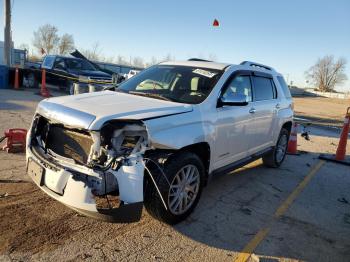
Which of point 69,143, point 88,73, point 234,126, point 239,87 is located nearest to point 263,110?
point 239,87

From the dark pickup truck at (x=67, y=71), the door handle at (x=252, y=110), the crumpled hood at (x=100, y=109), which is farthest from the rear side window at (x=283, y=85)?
the dark pickup truck at (x=67, y=71)

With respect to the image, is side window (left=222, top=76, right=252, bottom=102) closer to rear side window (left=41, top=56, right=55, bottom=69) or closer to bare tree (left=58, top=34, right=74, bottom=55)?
rear side window (left=41, top=56, right=55, bottom=69)

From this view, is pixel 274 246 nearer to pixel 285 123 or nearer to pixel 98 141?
pixel 98 141

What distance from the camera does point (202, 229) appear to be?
4.15 m

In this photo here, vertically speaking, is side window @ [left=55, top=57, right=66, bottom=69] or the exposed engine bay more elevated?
side window @ [left=55, top=57, right=66, bottom=69]

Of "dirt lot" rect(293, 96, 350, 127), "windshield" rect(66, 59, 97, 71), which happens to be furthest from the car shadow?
"windshield" rect(66, 59, 97, 71)

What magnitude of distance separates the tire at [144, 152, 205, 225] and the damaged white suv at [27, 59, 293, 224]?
0.04 feet

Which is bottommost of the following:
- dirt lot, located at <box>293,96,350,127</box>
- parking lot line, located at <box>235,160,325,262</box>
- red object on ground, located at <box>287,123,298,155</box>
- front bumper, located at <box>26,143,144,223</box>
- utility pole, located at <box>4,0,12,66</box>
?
dirt lot, located at <box>293,96,350,127</box>

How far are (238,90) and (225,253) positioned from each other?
2.42m

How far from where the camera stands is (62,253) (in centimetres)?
338

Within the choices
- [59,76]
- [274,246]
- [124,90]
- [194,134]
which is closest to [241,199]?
[274,246]

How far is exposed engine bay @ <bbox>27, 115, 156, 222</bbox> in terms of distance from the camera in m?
3.35

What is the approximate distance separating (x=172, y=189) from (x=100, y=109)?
3.86ft

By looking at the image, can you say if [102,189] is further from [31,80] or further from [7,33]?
[7,33]
